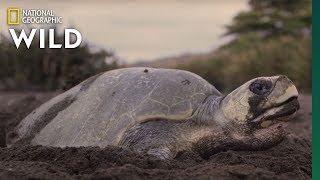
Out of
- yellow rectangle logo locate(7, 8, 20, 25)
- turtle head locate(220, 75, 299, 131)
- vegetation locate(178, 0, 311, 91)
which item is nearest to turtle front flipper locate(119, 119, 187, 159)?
turtle head locate(220, 75, 299, 131)

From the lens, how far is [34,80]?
13.0 meters

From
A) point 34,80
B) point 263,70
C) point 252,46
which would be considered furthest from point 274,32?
point 34,80

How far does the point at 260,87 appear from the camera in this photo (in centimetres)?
446

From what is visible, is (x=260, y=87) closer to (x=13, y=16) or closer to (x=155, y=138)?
(x=155, y=138)

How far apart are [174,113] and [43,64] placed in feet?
28.6

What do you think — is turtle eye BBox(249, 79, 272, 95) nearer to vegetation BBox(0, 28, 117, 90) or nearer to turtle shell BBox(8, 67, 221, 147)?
turtle shell BBox(8, 67, 221, 147)

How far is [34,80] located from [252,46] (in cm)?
1071

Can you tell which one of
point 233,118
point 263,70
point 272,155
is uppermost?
point 233,118

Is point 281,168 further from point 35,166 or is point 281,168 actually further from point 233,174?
point 35,166

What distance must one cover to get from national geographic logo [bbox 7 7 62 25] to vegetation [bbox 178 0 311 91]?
30.7 ft

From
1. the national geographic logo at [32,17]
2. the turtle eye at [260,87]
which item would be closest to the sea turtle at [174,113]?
the turtle eye at [260,87]

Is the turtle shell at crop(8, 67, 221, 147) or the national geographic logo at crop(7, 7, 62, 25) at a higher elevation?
the national geographic logo at crop(7, 7, 62, 25)

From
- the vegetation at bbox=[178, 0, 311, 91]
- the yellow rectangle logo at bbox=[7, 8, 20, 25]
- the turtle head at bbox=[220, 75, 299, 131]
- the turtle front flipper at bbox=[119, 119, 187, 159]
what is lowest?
the vegetation at bbox=[178, 0, 311, 91]

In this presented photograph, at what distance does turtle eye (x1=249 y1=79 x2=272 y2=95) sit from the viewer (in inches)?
174
